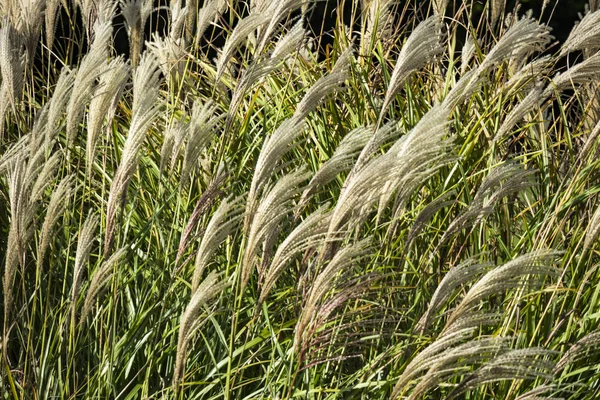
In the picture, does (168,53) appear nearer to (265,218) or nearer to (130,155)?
(130,155)

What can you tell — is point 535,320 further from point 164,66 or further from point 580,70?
point 164,66

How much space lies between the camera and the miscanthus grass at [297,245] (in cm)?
191

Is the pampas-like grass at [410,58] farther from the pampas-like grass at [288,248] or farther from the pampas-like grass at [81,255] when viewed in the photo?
the pampas-like grass at [81,255]

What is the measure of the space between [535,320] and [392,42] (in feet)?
5.82

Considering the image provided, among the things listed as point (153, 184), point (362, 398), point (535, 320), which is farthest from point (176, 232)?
point (535, 320)

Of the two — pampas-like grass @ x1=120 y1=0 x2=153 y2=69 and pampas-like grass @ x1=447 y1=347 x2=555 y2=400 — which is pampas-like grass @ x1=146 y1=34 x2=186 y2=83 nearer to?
pampas-like grass @ x1=120 y1=0 x2=153 y2=69

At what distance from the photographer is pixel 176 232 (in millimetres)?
2814

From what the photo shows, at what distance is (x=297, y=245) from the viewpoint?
220 centimetres

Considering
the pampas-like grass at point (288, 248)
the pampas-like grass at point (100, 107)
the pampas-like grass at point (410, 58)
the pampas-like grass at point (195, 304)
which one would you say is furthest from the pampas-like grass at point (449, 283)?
the pampas-like grass at point (100, 107)

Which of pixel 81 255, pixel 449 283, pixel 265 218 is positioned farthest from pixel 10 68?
pixel 449 283

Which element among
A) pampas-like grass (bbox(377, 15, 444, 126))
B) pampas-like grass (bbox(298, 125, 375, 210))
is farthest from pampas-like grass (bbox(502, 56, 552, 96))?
pampas-like grass (bbox(298, 125, 375, 210))

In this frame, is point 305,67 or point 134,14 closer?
point 134,14

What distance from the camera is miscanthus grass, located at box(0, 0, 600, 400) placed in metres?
1.91

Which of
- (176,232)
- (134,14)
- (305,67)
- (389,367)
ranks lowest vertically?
(389,367)
